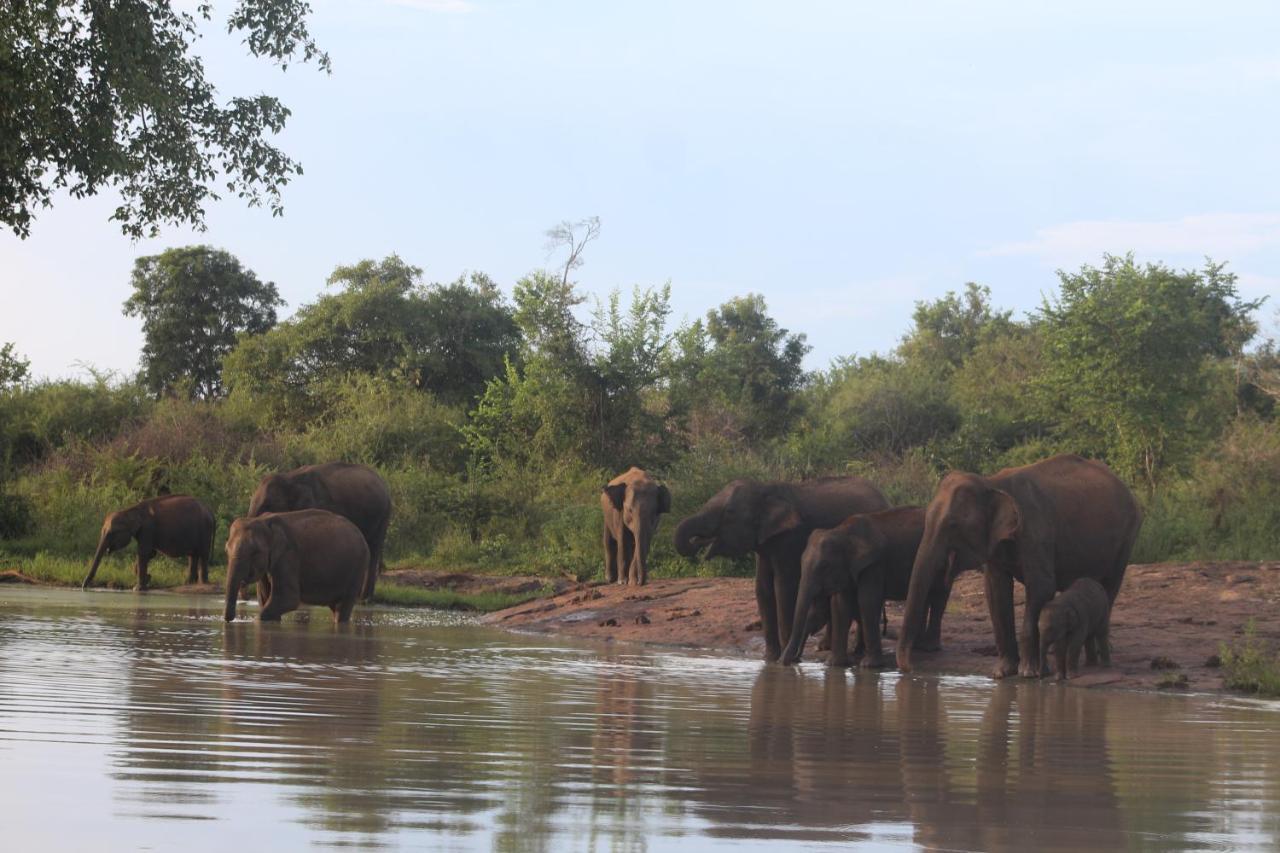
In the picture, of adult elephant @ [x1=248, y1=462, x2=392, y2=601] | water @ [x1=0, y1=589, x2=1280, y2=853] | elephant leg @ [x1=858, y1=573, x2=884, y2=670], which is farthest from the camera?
adult elephant @ [x1=248, y1=462, x2=392, y2=601]

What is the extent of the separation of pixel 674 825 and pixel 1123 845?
1.33m

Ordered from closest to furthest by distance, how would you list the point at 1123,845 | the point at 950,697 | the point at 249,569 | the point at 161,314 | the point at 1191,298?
the point at 1123,845 → the point at 950,697 → the point at 249,569 → the point at 1191,298 → the point at 161,314

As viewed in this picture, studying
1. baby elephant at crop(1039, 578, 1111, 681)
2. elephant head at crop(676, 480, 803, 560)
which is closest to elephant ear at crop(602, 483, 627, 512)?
elephant head at crop(676, 480, 803, 560)

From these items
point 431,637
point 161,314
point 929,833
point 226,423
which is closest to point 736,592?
point 431,637

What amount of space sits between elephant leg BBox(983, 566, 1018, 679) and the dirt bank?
0.44 m

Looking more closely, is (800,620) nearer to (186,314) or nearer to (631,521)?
(631,521)

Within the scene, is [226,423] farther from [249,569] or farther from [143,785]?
[143,785]

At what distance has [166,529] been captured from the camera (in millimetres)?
24469

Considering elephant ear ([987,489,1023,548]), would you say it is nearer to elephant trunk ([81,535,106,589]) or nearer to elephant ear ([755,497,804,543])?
elephant ear ([755,497,804,543])

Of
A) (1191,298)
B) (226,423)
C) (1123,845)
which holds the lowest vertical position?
(1123,845)

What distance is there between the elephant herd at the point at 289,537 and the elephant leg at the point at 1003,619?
7.13 metres

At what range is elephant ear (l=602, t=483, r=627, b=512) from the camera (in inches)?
927

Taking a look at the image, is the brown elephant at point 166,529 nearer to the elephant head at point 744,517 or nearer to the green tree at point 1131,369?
the elephant head at point 744,517

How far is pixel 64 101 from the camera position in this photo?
17000 mm
